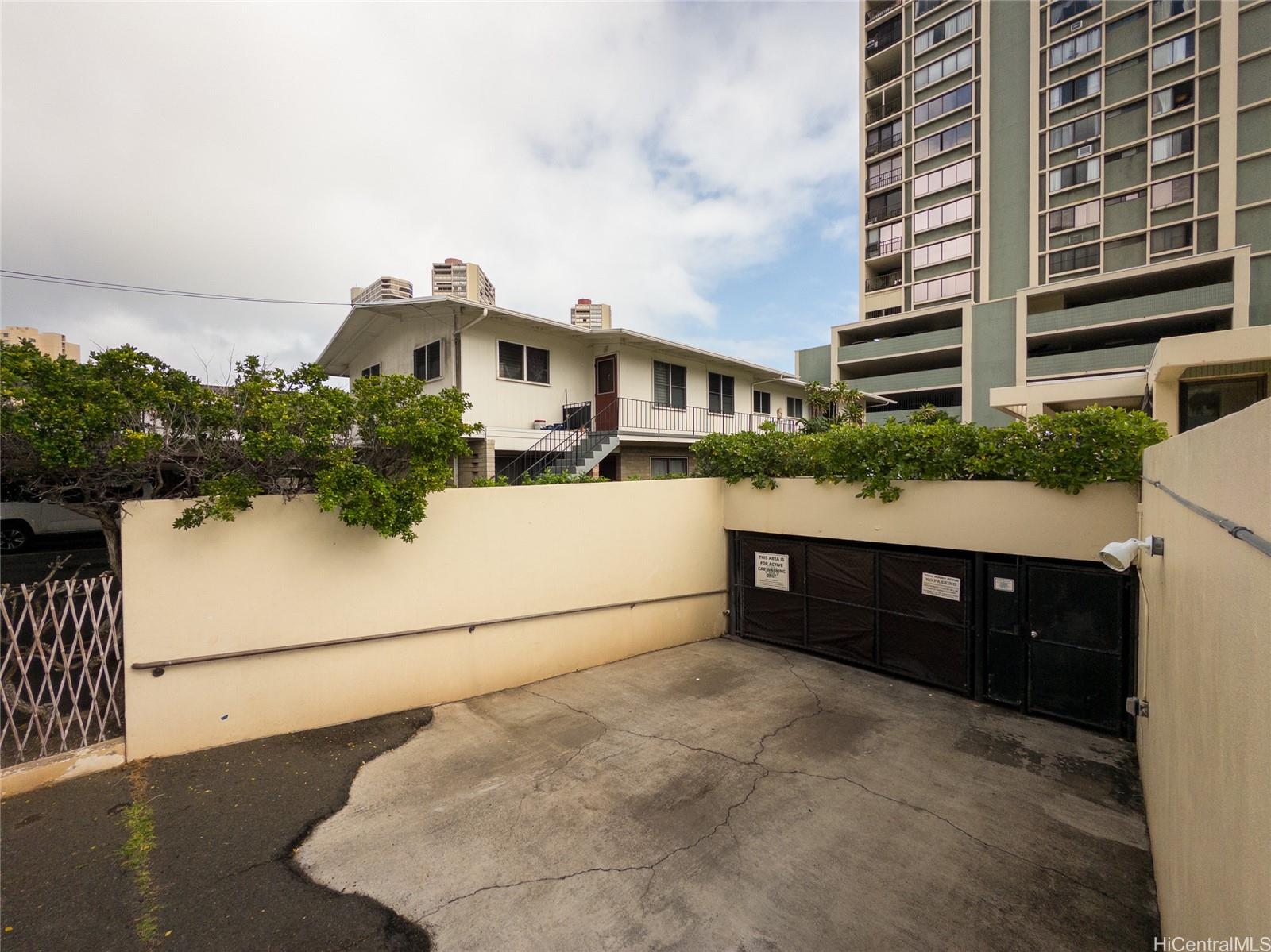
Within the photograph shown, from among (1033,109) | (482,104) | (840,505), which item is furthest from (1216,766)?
(1033,109)

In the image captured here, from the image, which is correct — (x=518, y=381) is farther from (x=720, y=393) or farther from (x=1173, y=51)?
(x=1173, y=51)

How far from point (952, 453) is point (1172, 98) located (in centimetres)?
4412

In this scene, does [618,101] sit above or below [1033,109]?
below

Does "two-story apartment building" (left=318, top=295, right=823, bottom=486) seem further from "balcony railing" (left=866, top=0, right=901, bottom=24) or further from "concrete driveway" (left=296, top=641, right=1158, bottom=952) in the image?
"balcony railing" (left=866, top=0, right=901, bottom=24)

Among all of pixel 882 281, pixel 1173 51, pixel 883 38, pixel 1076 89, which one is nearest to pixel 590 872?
pixel 882 281

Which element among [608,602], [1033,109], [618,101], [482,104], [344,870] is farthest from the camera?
[1033,109]

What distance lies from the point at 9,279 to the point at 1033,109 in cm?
5273

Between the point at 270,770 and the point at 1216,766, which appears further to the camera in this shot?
the point at 270,770

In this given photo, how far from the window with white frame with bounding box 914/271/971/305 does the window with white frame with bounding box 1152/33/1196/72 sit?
14.7 metres

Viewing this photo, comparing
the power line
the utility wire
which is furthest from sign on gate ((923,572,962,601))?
the power line

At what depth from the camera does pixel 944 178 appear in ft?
126

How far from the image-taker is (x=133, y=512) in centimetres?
509

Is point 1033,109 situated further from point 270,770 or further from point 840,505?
point 270,770

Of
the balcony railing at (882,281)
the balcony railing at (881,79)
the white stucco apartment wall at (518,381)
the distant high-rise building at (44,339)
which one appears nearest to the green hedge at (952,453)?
the white stucco apartment wall at (518,381)
